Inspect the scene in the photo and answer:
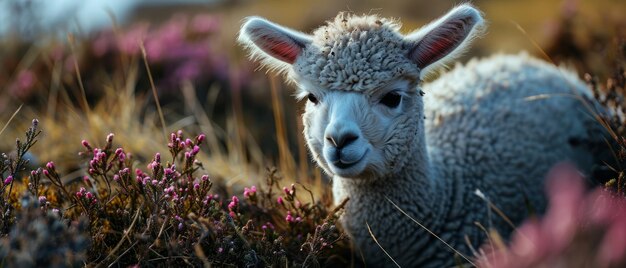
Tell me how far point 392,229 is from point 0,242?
86.3 inches

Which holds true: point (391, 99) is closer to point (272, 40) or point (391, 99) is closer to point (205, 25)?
point (272, 40)

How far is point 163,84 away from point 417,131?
5.38 meters

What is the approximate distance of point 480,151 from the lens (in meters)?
4.28

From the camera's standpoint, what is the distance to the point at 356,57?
3.27m

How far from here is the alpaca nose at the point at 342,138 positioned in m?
3.05

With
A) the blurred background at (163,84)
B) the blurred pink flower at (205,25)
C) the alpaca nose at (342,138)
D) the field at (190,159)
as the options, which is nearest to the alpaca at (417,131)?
the alpaca nose at (342,138)

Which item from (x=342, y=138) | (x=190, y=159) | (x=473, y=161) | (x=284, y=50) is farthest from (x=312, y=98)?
(x=473, y=161)

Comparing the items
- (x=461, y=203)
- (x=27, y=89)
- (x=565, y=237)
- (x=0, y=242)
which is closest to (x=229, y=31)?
(x=27, y=89)

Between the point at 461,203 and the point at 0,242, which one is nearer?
the point at 0,242

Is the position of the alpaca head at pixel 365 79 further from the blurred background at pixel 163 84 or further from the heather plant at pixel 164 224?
the blurred background at pixel 163 84

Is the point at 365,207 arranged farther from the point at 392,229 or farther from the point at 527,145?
the point at 527,145

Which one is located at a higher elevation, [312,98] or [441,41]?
[441,41]

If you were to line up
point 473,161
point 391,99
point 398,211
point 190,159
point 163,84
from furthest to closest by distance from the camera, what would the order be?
point 163,84
point 473,161
point 398,211
point 391,99
point 190,159

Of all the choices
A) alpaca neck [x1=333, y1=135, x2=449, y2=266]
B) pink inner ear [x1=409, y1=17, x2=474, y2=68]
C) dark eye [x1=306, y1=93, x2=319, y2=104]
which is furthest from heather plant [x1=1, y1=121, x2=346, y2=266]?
pink inner ear [x1=409, y1=17, x2=474, y2=68]
